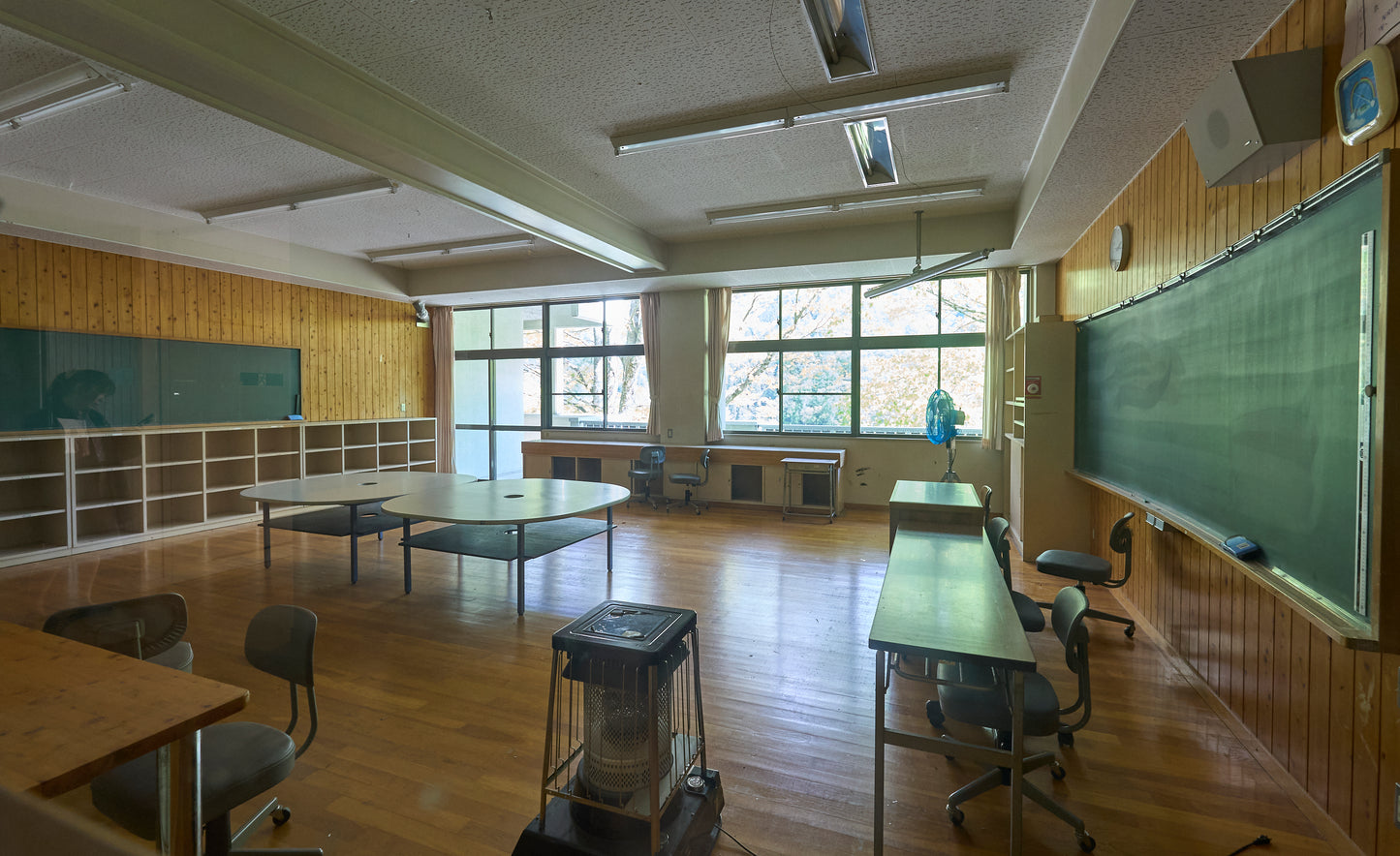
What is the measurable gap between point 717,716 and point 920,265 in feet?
17.8

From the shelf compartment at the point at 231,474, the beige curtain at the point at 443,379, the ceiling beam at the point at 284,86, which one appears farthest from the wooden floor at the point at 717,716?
the beige curtain at the point at 443,379

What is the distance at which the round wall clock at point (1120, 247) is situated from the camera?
3.94 m

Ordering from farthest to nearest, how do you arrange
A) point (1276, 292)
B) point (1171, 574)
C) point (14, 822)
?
point (1171, 574), point (1276, 292), point (14, 822)

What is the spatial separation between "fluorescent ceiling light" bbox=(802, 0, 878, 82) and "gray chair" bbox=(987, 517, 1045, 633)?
2.69 metres

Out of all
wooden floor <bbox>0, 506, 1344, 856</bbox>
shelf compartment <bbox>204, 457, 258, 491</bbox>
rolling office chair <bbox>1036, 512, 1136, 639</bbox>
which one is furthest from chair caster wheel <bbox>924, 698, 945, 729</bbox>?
shelf compartment <bbox>204, 457, 258, 491</bbox>

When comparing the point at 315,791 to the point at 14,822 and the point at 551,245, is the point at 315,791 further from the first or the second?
the point at 551,245

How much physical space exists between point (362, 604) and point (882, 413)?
6188 millimetres

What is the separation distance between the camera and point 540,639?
3.65m

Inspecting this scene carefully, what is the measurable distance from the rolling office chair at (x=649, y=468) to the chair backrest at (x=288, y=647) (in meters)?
5.54

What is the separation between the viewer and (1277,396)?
2.17m

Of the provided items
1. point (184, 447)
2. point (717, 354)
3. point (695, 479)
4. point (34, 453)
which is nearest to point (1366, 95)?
point (34, 453)

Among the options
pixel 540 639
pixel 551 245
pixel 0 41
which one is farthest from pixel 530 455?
pixel 0 41

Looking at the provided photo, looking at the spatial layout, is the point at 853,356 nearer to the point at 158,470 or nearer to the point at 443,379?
the point at 443,379

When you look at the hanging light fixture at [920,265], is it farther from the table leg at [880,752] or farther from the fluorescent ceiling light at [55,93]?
the fluorescent ceiling light at [55,93]
